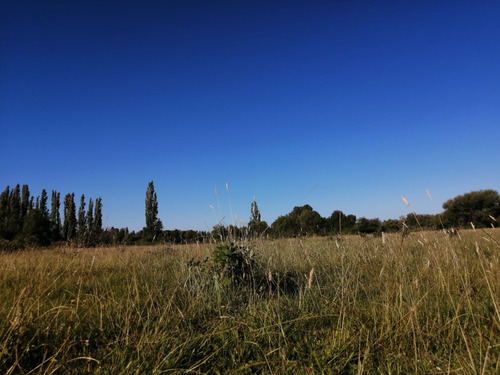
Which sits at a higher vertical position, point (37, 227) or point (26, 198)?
point (26, 198)

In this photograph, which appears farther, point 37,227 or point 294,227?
point 37,227

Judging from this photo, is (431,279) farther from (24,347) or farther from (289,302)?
(24,347)

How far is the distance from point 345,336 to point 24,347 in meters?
1.94

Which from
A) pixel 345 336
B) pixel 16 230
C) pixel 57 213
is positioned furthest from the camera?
pixel 57 213

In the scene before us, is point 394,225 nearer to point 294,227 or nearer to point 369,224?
point 369,224

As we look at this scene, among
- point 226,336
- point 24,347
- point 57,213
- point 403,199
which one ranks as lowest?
point 226,336

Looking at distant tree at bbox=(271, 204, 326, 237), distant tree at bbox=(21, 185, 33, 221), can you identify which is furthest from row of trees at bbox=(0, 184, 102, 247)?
distant tree at bbox=(271, 204, 326, 237)

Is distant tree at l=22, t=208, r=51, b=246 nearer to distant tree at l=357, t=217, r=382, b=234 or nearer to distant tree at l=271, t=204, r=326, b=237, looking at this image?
distant tree at l=271, t=204, r=326, b=237

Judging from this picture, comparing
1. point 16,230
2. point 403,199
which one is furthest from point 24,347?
point 16,230

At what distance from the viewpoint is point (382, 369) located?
1.59m

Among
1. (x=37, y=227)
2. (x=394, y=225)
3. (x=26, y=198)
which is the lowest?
(x=394, y=225)

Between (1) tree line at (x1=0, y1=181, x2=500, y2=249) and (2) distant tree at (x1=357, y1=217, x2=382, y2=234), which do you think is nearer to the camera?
(1) tree line at (x1=0, y1=181, x2=500, y2=249)

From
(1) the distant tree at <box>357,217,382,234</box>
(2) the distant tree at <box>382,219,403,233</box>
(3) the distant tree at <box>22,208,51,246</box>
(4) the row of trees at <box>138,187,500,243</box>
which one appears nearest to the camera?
(2) the distant tree at <box>382,219,403,233</box>

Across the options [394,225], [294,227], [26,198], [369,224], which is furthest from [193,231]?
[26,198]
